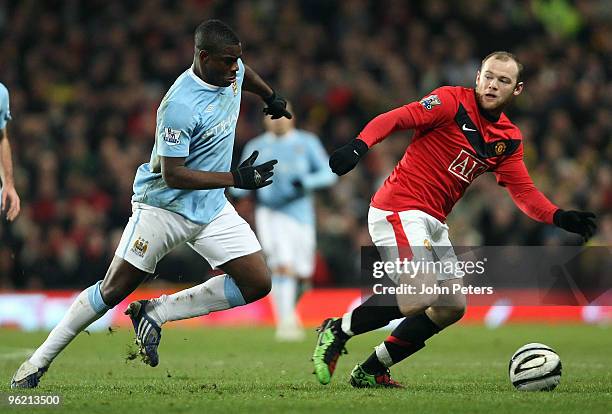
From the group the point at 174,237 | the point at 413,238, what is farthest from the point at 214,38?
the point at 413,238

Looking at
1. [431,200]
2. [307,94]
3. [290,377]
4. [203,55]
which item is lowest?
[290,377]

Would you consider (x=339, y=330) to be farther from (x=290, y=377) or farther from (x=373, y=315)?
(x=290, y=377)

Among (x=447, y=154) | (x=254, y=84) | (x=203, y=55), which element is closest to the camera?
(x=203, y=55)

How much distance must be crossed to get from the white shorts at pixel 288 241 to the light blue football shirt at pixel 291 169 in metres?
0.09

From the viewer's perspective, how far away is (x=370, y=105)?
17219 millimetres

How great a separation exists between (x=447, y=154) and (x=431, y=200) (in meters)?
0.33

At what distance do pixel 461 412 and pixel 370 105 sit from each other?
1164 centimetres

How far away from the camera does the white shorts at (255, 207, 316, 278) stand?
12633 millimetres

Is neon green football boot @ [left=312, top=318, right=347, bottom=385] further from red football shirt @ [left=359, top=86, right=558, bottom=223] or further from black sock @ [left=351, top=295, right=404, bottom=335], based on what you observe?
red football shirt @ [left=359, top=86, right=558, bottom=223]

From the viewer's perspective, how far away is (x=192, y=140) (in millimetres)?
6910

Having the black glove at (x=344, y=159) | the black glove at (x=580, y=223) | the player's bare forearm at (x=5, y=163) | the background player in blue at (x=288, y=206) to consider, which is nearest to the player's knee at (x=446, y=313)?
the black glove at (x=580, y=223)

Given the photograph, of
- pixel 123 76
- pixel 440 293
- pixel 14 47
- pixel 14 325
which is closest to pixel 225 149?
pixel 440 293

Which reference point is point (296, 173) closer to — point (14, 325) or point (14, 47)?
point (14, 325)

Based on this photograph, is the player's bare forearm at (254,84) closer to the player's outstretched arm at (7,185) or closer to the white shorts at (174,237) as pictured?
the white shorts at (174,237)
